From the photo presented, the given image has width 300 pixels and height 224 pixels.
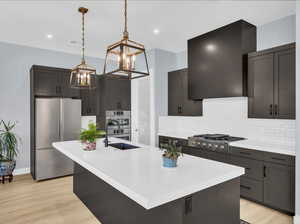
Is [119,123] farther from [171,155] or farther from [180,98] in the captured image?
[171,155]

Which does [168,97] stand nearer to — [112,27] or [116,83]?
[116,83]

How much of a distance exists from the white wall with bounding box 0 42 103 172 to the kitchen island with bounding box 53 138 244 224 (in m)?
2.90

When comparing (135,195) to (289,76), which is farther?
(289,76)

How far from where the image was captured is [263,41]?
341 cm

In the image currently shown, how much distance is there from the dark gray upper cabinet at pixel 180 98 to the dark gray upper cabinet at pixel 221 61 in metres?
0.30

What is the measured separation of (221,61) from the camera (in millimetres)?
3465

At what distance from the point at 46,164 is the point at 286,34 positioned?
4.85 meters

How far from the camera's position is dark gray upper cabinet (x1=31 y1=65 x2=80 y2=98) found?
13.6 ft

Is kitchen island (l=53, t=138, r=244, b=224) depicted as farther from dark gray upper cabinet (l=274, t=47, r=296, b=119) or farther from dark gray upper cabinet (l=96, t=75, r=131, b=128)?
dark gray upper cabinet (l=96, t=75, r=131, b=128)

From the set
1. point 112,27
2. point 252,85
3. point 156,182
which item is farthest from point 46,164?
point 252,85

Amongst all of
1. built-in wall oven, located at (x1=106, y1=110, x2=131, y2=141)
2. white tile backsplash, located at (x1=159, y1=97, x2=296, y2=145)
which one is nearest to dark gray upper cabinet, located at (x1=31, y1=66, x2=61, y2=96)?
built-in wall oven, located at (x1=106, y1=110, x2=131, y2=141)

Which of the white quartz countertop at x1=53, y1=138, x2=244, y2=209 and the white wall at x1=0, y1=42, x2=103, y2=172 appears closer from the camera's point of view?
the white quartz countertop at x1=53, y1=138, x2=244, y2=209

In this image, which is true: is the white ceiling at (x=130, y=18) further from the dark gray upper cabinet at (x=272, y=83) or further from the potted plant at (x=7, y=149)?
the potted plant at (x=7, y=149)

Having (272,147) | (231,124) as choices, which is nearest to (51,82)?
(231,124)
